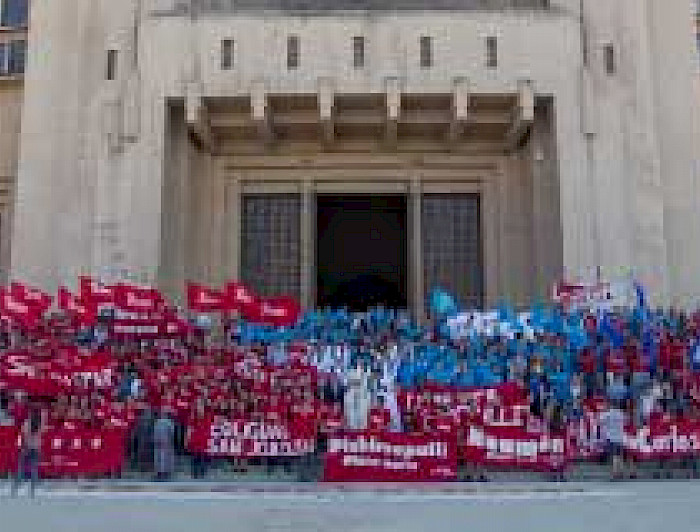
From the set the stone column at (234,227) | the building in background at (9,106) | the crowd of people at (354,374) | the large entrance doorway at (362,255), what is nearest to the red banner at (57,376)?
the crowd of people at (354,374)

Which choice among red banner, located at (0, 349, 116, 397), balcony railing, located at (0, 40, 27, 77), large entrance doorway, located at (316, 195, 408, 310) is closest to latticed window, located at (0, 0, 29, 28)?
balcony railing, located at (0, 40, 27, 77)

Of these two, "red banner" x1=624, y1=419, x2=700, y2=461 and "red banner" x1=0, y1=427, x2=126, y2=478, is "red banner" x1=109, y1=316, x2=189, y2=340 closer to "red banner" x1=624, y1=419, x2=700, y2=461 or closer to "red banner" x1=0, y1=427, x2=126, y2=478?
"red banner" x1=0, y1=427, x2=126, y2=478

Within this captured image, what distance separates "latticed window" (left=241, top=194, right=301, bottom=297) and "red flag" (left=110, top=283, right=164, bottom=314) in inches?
200

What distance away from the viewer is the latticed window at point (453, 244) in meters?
25.9

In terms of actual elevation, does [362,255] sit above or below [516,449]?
above

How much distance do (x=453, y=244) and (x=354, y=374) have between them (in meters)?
8.25

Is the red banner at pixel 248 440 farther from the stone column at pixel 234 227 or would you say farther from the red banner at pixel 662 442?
the stone column at pixel 234 227

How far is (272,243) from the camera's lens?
A: 26266 mm

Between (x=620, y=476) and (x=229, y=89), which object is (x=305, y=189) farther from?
(x=620, y=476)

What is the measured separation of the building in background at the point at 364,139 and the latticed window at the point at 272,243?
46mm

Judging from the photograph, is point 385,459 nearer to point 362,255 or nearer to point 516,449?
point 516,449

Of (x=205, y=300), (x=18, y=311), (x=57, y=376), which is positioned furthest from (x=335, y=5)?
(x=57, y=376)

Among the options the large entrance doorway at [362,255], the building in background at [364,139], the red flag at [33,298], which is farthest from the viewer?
the large entrance doorway at [362,255]

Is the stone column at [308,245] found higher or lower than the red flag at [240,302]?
higher
